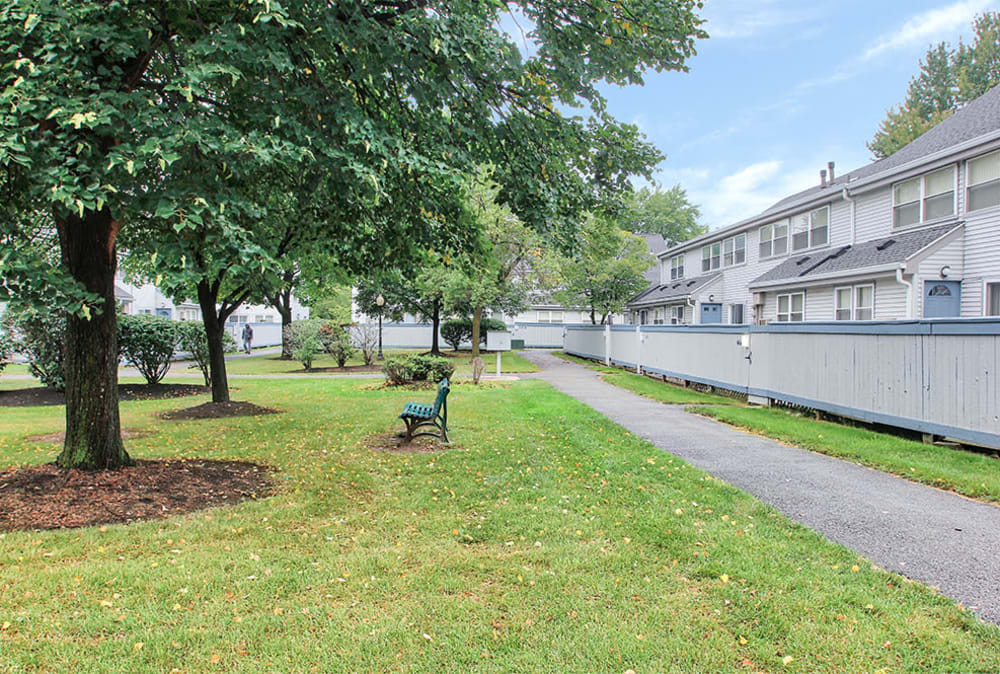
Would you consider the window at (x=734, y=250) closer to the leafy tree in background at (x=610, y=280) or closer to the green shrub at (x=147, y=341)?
the leafy tree in background at (x=610, y=280)

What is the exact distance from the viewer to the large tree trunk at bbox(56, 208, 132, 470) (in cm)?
502

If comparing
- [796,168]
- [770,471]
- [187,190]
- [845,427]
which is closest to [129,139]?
[187,190]

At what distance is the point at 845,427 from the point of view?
8781 millimetres

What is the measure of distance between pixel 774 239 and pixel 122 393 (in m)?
21.5

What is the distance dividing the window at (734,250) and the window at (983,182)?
997cm

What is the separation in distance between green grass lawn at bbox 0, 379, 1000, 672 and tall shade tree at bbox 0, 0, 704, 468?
190 centimetres

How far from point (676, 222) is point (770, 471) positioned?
169 ft

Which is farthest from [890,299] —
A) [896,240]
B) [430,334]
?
[430,334]

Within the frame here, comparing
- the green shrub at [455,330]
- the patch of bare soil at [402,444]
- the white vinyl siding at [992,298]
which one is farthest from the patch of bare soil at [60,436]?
the green shrub at [455,330]

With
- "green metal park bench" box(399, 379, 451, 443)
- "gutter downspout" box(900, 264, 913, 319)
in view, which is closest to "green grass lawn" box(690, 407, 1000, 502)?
"green metal park bench" box(399, 379, 451, 443)

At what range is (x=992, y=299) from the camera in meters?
13.1

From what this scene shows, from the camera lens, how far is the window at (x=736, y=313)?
23.1 metres

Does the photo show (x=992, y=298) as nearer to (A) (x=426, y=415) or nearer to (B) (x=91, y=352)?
(A) (x=426, y=415)

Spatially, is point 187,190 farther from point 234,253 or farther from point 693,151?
point 693,151
